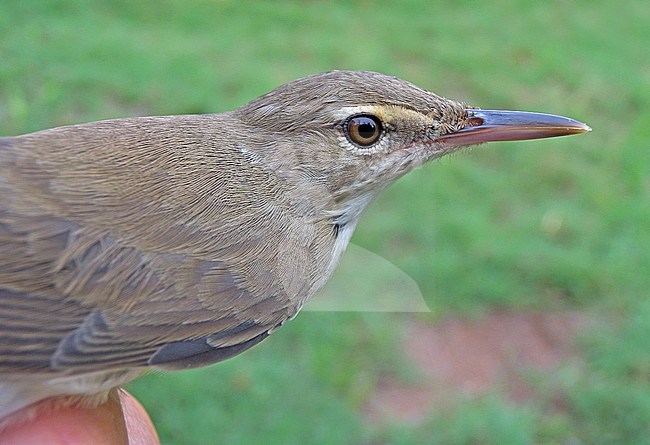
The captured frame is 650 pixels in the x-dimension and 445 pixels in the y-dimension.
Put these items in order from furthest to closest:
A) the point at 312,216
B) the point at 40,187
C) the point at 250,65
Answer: the point at 250,65, the point at 312,216, the point at 40,187

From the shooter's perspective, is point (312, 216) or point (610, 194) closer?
point (312, 216)

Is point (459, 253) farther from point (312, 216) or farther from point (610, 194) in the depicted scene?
point (312, 216)

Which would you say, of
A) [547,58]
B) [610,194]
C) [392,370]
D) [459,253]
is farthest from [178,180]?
[547,58]

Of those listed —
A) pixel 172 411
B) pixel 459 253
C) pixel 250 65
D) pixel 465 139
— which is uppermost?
pixel 465 139

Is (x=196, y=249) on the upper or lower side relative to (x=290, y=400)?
upper

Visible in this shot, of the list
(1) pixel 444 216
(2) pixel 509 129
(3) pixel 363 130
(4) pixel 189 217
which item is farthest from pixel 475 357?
(4) pixel 189 217

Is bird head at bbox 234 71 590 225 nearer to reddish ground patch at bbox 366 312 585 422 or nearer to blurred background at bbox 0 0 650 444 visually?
blurred background at bbox 0 0 650 444

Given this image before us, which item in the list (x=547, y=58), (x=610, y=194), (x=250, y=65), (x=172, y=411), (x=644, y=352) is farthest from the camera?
(x=547, y=58)

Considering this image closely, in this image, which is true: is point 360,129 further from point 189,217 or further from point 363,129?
point 189,217

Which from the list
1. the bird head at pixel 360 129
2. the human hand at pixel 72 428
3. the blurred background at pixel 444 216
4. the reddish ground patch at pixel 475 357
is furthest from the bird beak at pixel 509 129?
the reddish ground patch at pixel 475 357
